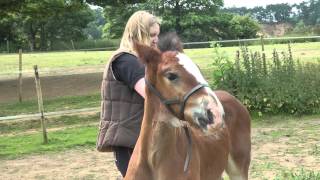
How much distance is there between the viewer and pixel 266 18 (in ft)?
335

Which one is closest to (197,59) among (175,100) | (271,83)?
(271,83)

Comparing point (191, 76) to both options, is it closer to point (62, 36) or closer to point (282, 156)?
point (282, 156)

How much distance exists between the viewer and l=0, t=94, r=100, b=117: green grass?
1400cm

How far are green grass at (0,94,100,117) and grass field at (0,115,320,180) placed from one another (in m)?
1.46

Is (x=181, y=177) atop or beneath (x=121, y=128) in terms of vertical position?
beneath

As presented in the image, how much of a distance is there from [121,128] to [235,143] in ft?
5.25

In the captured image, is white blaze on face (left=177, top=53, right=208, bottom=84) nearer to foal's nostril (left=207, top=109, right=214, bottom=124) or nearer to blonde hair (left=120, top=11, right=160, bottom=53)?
foal's nostril (left=207, top=109, right=214, bottom=124)

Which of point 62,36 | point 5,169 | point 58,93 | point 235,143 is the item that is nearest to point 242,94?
point 5,169

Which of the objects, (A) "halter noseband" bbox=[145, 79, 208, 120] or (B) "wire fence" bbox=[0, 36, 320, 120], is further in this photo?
(B) "wire fence" bbox=[0, 36, 320, 120]

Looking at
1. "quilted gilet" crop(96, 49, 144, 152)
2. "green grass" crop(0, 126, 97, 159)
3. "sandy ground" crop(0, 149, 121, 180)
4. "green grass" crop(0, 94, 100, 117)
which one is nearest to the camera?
"quilted gilet" crop(96, 49, 144, 152)

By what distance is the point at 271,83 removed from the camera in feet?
37.9

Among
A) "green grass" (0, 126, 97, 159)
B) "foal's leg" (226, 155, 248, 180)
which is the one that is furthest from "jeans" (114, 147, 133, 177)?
"green grass" (0, 126, 97, 159)

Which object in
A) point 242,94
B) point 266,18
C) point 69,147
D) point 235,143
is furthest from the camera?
point 266,18

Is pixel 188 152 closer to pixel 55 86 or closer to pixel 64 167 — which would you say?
pixel 64 167
